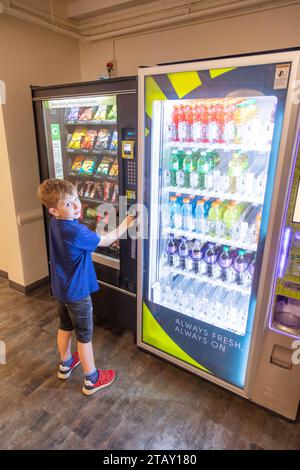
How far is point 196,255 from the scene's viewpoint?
208cm

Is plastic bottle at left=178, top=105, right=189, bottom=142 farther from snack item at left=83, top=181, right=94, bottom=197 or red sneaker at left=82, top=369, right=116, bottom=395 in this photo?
red sneaker at left=82, top=369, right=116, bottom=395

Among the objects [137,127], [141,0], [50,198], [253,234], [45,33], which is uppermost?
[141,0]

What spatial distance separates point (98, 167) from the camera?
2.57 meters

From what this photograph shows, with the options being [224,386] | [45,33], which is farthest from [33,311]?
[45,33]

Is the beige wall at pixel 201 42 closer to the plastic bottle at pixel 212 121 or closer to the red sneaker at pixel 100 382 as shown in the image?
the plastic bottle at pixel 212 121

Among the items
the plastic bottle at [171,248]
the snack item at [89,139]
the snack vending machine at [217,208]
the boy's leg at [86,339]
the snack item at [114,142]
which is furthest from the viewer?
the snack item at [89,139]

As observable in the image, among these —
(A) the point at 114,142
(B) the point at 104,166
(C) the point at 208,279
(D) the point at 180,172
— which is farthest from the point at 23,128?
(C) the point at 208,279

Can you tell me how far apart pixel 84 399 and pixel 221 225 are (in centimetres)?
148

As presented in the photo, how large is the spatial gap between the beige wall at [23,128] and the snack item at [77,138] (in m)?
0.55

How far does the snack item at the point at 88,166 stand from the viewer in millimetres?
2607

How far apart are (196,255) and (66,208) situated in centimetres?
93

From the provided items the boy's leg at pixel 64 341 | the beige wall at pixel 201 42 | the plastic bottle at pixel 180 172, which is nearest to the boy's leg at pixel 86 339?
the boy's leg at pixel 64 341
